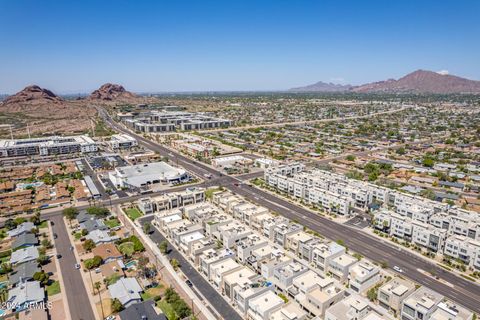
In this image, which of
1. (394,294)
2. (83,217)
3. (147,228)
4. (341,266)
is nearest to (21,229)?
(83,217)

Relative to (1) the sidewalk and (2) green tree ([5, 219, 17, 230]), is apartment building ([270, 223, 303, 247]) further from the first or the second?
(2) green tree ([5, 219, 17, 230])

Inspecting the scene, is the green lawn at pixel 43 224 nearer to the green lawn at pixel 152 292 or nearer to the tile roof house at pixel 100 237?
the tile roof house at pixel 100 237

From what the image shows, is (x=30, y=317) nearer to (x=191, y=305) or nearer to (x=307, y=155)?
(x=191, y=305)

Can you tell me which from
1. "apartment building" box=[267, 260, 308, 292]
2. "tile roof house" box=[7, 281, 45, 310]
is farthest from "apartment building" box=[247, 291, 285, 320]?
"tile roof house" box=[7, 281, 45, 310]

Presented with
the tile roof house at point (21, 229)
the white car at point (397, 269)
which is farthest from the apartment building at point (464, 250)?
the tile roof house at point (21, 229)

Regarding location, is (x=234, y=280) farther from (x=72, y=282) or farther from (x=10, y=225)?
(x=10, y=225)
